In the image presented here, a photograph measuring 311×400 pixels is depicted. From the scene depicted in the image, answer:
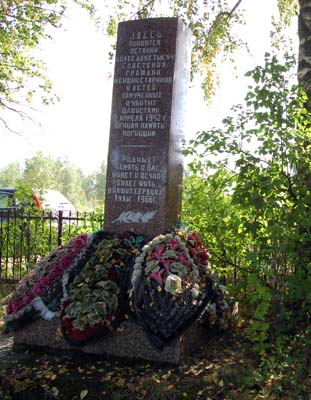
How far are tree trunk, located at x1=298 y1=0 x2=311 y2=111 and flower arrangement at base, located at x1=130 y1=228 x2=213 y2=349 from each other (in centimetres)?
225

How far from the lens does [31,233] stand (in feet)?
26.2

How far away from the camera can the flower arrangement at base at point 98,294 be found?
4004 millimetres

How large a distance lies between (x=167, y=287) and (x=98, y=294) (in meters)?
0.64

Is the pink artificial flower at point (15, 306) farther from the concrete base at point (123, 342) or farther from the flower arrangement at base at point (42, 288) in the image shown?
the concrete base at point (123, 342)

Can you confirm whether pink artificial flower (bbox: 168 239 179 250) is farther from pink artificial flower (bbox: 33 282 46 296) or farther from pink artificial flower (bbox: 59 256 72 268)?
pink artificial flower (bbox: 33 282 46 296)

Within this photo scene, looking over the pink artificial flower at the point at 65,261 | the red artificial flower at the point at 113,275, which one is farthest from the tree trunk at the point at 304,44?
the pink artificial flower at the point at 65,261

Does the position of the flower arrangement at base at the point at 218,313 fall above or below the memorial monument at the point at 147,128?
below

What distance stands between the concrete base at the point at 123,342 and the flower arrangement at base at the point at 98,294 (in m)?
0.14

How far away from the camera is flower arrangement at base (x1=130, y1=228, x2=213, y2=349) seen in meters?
3.79

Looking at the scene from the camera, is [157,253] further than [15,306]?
No

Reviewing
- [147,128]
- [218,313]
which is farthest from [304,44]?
[218,313]

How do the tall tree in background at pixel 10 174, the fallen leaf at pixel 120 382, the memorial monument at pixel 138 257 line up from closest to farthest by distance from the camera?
the fallen leaf at pixel 120 382 < the memorial monument at pixel 138 257 < the tall tree in background at pixel 10 174

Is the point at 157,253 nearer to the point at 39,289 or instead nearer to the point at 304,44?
the point at 39,289

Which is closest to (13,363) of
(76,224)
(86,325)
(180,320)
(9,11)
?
(86,325)
